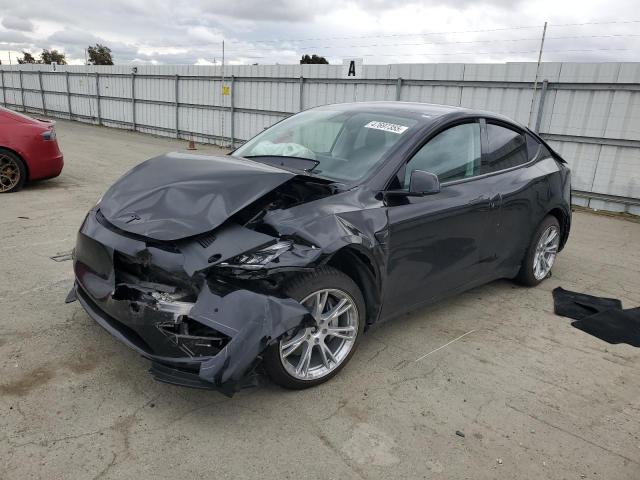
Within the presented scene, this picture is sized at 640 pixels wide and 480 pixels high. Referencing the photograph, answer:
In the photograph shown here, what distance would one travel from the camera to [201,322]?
243 cm

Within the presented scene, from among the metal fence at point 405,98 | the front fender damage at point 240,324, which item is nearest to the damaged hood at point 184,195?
the front fender damage at point 240,324

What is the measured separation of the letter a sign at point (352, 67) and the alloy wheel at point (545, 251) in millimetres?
9321

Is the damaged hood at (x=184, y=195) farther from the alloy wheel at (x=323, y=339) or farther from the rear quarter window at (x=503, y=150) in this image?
the rear quarter window at (x=503, y=150)

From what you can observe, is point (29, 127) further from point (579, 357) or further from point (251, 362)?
point (579, 357)

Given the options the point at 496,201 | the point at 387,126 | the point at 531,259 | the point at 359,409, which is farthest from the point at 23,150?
the point at 531,259

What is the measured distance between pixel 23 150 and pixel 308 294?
22.7ft

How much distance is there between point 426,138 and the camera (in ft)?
11.5

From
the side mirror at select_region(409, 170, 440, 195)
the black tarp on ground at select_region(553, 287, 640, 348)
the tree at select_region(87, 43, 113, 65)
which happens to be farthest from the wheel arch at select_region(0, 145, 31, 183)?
the tree at select_region(87, 43, 113, 65)

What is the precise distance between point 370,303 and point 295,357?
0.58 metres

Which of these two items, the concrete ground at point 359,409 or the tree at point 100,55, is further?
the tree at point 100,55

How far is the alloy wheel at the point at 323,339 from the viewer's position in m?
2.79

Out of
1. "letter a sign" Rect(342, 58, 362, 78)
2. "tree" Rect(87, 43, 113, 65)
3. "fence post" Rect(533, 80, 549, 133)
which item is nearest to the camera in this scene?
"fence post" Rect(533, 80, 549, 133)

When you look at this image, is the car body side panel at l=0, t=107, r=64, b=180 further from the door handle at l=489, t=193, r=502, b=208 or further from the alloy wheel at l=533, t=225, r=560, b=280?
the alloy wheel at l=533, t=225, r=560, b=280

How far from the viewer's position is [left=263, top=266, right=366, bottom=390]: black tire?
265 cm
